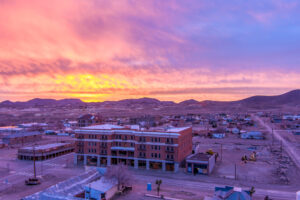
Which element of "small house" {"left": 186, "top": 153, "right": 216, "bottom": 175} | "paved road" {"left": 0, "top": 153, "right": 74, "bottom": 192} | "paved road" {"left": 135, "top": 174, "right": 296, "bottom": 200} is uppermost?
"small house" {"left": 186, "top": 153, "right": 216, "bottom": 175}

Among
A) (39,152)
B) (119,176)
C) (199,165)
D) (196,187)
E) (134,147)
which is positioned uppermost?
(134,147)

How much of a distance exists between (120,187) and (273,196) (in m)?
26.1

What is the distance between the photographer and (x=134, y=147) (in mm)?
60406

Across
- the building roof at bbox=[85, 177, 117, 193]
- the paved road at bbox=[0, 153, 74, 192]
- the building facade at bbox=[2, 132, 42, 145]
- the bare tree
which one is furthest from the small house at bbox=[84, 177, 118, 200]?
the building facade at bbox=[2, 132, 42, 145]

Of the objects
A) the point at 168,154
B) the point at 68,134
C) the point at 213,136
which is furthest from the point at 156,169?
the point at 68,134

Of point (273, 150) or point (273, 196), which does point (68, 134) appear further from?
point (273, 196)

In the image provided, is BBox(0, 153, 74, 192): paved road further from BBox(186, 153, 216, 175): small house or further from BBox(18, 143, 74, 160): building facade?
BBox(186, 153, 216, 175): small house

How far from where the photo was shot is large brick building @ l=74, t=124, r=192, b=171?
5684 cm

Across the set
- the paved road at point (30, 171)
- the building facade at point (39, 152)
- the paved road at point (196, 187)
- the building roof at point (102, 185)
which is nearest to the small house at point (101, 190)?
the building roof at point (102, 185)

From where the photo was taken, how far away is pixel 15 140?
96.5 m

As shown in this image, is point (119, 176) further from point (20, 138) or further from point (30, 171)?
point (20, 138)

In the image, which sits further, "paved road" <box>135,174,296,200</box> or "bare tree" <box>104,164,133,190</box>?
"bare tree" <box>104,164,133,190</box>

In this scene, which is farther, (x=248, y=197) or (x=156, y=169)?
(x=156, y=169)

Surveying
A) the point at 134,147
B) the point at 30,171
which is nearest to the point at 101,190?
the point at 134,147
